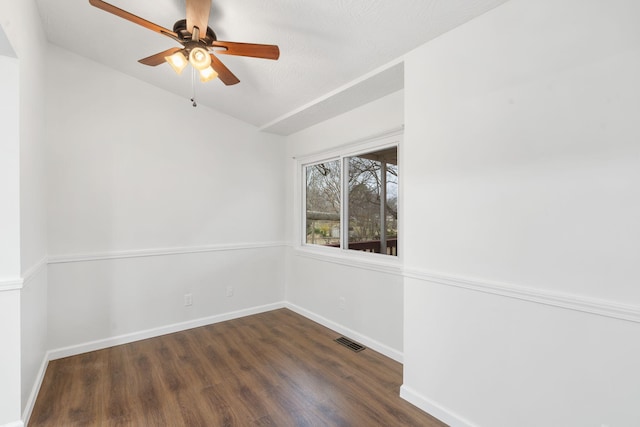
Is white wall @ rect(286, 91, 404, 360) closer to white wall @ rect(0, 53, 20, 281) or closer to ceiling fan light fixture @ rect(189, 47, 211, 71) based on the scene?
ceiling fan light fixture @ rect(189, 47, 211, 71)

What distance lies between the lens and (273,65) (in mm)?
2502

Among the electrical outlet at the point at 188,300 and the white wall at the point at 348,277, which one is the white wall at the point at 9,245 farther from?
the white wall at the point at 348,277

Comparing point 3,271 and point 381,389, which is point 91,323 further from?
point 381,389

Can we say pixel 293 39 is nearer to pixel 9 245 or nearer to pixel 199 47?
pixel 199 47

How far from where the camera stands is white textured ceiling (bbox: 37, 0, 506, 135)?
1.81 meters

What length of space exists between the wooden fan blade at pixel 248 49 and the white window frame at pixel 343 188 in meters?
1.28

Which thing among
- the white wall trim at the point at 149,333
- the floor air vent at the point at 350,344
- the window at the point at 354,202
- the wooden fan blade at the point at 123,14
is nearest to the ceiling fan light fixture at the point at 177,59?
the wooden fan blade at the point at 123,14

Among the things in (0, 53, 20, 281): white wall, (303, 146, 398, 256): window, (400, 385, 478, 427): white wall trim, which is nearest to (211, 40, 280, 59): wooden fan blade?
(0, 53, 20, 281): white wall

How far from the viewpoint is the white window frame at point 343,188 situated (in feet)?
8.94

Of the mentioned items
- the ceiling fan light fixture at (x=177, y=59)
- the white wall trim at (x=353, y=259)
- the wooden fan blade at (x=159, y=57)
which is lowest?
the white wall trim at (x=353, y=259)

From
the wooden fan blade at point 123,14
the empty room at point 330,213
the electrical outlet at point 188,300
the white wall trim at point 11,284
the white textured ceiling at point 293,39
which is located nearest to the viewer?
the empty room at point 330,213

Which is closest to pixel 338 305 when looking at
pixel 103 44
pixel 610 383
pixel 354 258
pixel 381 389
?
pixel 354 258

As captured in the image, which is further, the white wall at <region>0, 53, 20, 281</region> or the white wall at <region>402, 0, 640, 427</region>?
the white wall at <region>0, 53, 20, 281</region>


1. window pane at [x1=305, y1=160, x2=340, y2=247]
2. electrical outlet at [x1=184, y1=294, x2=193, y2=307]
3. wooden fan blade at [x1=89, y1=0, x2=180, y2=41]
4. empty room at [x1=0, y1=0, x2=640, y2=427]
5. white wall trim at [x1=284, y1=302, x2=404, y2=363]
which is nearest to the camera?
empty room at [x1=0, y1=0, x2=640, y2=427]
